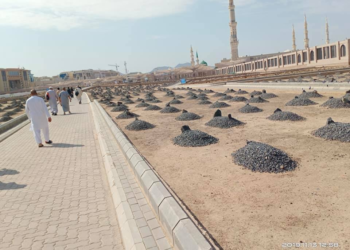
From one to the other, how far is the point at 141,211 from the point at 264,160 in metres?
2.67

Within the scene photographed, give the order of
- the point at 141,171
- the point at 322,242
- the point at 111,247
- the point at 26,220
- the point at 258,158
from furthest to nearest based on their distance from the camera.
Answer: the point at 258,158 < the point at 141,171 < the point at 26,220 < the point at 111,247 < the point at 322,242

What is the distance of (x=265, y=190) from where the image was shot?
436 cm

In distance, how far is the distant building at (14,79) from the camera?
67.1 meters

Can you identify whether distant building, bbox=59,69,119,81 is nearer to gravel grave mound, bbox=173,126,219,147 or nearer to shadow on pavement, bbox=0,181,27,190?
gravel grave mound, bbox=173,126,219,147

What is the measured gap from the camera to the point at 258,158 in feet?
18.2

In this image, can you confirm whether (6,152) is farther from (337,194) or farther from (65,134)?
(337,194)

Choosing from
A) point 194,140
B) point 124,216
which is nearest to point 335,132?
point 194,140

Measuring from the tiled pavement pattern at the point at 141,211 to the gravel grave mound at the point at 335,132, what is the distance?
4.88 meters

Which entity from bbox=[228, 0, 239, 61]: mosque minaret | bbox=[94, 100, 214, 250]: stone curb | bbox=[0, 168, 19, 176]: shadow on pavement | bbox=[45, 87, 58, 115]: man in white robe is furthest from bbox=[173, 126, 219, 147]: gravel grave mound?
bbox=[228, 0, 239, 61]: mosque minaret

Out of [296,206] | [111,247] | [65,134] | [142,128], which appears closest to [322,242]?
[296,206]

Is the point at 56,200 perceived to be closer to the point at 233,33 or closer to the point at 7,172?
the point at 7,172

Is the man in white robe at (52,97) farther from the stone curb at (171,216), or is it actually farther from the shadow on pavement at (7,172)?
the stone curb at (171,216)

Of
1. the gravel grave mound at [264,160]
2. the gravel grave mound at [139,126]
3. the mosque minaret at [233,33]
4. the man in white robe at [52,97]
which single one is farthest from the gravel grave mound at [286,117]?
the mosque minaret at [233,33]

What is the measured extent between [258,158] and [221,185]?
49.0 inches
